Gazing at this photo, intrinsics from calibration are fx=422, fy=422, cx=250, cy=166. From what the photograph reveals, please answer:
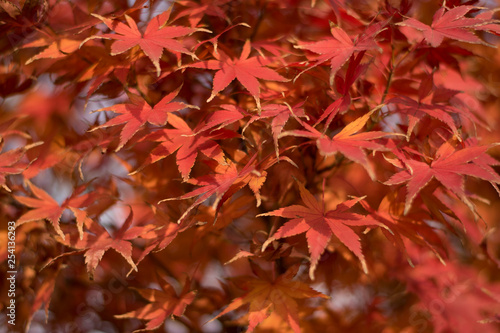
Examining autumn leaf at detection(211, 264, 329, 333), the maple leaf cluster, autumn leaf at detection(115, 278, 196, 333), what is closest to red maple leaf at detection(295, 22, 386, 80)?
the maple leaf cluster

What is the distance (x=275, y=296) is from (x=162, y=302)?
0.78 feet

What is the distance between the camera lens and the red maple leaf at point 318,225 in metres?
0.59

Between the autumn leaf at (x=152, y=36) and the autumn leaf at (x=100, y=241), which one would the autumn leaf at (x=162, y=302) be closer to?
the autumn leaf at (x=100, y=241)

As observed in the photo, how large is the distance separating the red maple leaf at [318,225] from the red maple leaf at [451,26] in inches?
10.8

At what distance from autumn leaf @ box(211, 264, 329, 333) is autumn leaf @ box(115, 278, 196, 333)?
0.36 ft

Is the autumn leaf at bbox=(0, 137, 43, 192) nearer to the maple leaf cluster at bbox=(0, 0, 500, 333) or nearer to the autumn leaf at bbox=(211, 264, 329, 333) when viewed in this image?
the maple leaf cluster at bbox=(0, 0, 500, 333)

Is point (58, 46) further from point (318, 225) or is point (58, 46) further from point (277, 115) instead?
point (318, 225)

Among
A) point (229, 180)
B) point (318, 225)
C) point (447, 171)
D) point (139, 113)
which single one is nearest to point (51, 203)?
point (139, 113)

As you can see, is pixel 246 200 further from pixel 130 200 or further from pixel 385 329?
pixel 385 329

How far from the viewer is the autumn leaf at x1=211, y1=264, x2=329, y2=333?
70cm

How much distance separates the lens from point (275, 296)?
74cm

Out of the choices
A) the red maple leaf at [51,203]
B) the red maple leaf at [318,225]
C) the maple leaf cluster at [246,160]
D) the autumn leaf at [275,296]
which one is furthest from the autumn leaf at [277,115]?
the red maple leaf at [51,203]

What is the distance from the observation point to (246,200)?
0.82 meters

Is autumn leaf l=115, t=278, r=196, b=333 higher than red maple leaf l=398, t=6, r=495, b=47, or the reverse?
red maple leaf l=398, t=6, r=495, b=47
